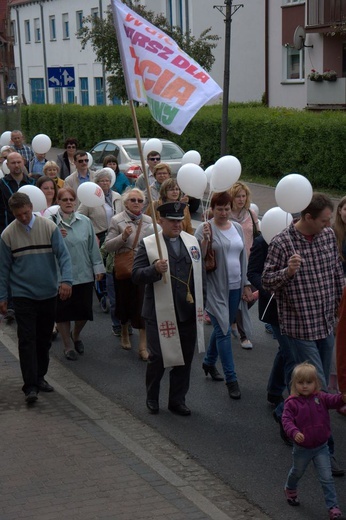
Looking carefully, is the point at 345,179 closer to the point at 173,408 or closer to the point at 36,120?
the point at 173,408

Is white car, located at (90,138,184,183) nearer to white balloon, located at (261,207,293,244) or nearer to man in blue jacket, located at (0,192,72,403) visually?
man in blue jacket, located at (0,192,72,403)

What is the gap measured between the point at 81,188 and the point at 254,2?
33.3m

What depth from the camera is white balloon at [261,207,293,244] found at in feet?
25.2

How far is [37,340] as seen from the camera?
835 cm

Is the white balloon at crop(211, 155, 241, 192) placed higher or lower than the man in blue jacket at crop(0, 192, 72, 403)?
higher

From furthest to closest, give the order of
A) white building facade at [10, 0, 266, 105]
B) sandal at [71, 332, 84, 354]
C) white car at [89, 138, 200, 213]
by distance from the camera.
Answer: white building facade at [10, 0, 266, 105] → white car at [89, 138, 200, 213] → sandal at [71, 332, 84, 354]

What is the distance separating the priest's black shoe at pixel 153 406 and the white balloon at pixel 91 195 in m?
3.55

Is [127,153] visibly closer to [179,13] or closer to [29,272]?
[29,272]

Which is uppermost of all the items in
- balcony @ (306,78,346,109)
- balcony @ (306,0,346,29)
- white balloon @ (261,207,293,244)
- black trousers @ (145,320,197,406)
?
balcony @ (306,0,346,29)

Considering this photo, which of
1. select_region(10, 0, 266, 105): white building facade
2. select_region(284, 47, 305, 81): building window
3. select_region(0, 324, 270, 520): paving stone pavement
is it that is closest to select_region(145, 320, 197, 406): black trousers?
select_region(0, 324, 270, 520): paving stone pavement

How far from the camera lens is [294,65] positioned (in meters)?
38.4

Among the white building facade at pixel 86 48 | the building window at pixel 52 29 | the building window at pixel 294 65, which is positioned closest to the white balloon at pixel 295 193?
the white building facade at pixel 86 48

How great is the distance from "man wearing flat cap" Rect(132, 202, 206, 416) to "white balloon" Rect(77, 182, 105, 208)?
3182 millimetres

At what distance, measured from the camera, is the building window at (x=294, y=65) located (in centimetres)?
3769
